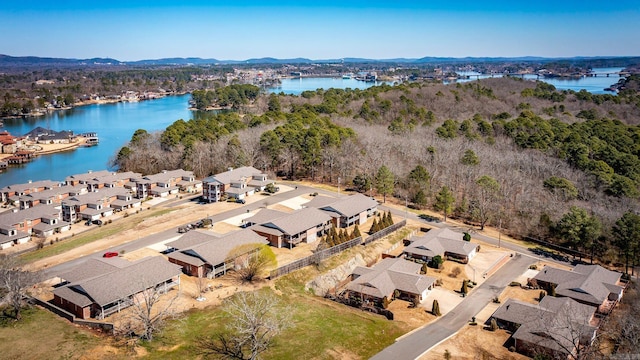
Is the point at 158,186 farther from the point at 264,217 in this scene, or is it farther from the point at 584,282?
the point at 584,282

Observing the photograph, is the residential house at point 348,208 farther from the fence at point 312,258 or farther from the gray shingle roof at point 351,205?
the fence at point 312,258

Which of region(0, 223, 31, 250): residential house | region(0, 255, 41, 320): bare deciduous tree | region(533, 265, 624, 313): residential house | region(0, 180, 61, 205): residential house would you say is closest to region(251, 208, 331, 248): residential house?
region(0, 255, 41, 320): bare deciduous tree

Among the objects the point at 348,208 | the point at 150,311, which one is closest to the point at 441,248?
the point at 348,208

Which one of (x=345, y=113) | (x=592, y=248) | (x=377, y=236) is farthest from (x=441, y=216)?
(x=345, y=113)

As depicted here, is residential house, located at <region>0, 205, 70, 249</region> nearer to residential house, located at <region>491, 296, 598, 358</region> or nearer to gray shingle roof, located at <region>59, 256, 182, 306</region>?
gray shingle roof, located at <region>59, 256, 182, 306</region>

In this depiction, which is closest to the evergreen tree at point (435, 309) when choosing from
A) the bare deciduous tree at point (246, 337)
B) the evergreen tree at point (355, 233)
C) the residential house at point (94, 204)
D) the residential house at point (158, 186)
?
the bare deciduous tree at point (246, 337)

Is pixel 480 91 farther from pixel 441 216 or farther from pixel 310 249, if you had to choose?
pixel 310 249
